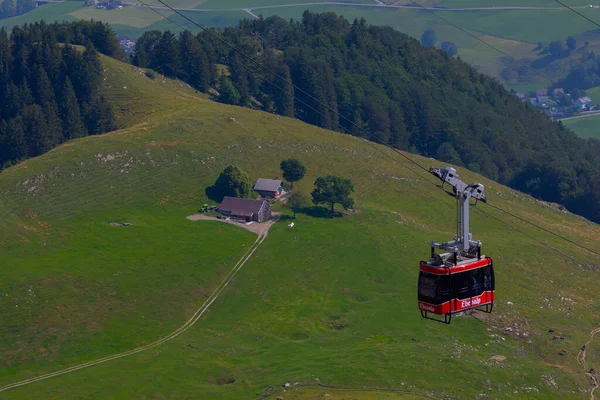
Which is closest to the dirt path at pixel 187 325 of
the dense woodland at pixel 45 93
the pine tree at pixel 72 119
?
the pine tree at pixel 72 119

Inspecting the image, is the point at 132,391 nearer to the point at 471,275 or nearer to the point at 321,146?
the point at 471,275

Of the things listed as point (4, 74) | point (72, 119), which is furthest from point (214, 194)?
point (4, 74)

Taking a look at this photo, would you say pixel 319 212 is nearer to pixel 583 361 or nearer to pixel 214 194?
pixel 214 194

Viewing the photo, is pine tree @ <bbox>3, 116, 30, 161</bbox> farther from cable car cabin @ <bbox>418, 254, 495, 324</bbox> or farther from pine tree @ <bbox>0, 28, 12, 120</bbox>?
cable car cabin @ <bbox>418, 254, 495, 324</bbox>

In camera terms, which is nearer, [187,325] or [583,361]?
[583,361]

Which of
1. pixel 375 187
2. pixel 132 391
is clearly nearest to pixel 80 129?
pixel 375 187

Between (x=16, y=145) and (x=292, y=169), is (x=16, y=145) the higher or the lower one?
the lower one

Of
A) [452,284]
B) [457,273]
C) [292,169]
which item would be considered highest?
[457,273]
